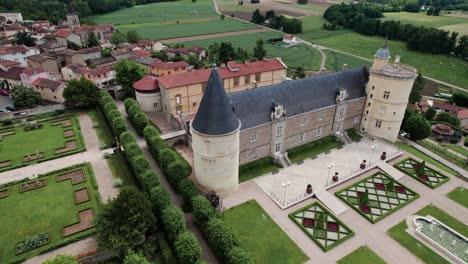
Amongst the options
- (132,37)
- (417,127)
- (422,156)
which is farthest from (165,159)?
(132,37)

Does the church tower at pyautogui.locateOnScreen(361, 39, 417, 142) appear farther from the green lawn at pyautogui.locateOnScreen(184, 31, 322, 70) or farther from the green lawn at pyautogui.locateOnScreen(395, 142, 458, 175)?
the green lawn at pyautogui.locateOnScreen(184, 31, 322, 70)

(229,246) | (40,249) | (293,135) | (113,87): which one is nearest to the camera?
(229,246)

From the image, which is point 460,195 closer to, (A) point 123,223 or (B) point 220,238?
(B) point 220,238

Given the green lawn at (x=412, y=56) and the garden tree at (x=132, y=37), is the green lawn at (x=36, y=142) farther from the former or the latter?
the green lawn at (x=412, y=56)

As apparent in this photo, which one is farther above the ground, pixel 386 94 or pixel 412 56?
pixel 386 94

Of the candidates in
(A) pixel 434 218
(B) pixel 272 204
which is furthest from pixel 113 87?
(A) pixel 434 218

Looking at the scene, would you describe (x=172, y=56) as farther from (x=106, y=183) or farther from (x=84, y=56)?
(x=106, y=183)
